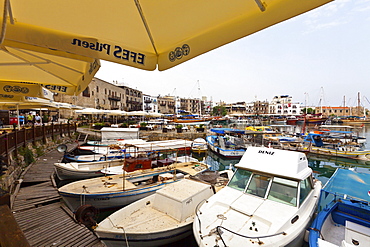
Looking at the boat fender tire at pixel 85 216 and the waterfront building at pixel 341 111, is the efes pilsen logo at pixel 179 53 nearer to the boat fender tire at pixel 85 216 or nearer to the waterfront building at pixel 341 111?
the boat fender tire at pixel 85 216

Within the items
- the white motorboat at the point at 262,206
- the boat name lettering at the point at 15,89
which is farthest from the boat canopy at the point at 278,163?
the boat name lettering at the point at 15,89

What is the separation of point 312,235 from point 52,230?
760 centimetres

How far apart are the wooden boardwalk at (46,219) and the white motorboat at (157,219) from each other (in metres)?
0.62

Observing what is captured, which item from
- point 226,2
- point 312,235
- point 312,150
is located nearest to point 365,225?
point 312,235

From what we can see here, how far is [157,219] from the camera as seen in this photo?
6.32 meters

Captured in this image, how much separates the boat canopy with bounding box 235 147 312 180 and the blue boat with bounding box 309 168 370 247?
4.34 ft

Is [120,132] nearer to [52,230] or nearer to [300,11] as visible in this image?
[52,230]

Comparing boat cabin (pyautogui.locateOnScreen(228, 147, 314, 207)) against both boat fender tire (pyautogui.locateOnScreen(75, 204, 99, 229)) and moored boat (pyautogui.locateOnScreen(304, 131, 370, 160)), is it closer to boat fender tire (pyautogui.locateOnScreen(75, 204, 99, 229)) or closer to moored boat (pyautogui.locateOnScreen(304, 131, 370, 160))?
boat fender tire (pyautogui.locateOnScreen(75, 204, 99, 229))

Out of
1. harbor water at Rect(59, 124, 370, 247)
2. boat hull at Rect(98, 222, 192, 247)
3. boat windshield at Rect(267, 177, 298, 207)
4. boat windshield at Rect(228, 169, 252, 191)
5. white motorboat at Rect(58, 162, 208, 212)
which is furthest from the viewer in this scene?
harbor water at Rect(59, 124, 370, 247)

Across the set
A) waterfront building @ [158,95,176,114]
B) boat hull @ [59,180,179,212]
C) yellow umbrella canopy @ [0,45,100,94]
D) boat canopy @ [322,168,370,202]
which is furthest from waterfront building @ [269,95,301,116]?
yellow umbrella canopy @ [0,45,100,94]

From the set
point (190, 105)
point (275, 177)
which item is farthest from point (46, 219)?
point (190, 105)

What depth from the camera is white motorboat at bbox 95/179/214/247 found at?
5.61m

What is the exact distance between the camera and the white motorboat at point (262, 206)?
15.2ft

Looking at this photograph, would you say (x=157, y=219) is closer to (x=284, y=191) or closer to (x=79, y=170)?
(x=284, y=191)
